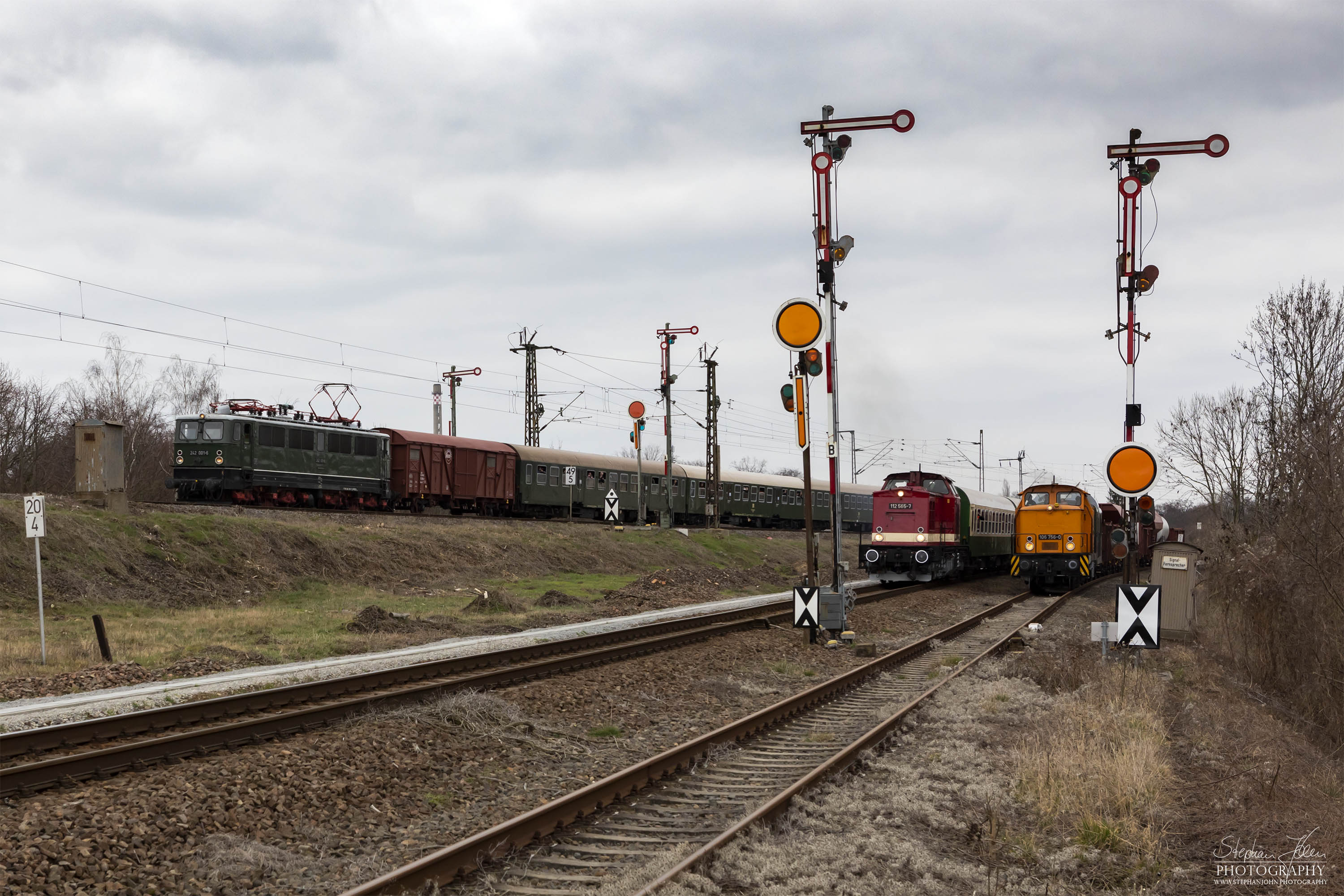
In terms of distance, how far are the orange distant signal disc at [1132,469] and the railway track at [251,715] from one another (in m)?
7.82

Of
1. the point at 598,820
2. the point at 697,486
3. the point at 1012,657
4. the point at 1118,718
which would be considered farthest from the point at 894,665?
the point at 697,486

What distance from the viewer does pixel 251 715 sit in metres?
11.2

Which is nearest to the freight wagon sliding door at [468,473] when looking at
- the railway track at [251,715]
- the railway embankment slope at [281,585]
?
the railway embankment slope at [281,585]

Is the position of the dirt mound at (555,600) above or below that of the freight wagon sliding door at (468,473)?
below

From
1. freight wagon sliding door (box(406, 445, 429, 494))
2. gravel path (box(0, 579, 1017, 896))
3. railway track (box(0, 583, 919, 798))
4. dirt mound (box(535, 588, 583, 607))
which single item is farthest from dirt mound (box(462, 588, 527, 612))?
freight wagon sliding door (box(406, 445, 429, 494))

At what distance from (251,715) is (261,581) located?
15.5 meters

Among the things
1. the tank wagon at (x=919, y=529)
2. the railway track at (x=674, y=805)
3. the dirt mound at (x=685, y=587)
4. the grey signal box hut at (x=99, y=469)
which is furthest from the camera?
the tank wagon at (x=919, y=529)

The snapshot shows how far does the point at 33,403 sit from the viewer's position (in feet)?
171

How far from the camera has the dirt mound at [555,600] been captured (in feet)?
83.5

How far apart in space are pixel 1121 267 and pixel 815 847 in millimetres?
13527

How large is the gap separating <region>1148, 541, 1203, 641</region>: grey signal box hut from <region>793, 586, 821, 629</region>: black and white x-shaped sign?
299 inches

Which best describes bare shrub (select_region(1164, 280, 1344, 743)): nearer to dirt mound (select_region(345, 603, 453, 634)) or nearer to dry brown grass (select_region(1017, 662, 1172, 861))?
dry brown grass (select_region(1017, 662, 1172, 861))

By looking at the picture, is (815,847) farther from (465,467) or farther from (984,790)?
(465,467)

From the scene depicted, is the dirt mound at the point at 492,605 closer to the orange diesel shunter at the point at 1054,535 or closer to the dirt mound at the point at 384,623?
the dirt mound at the point at 384,623
